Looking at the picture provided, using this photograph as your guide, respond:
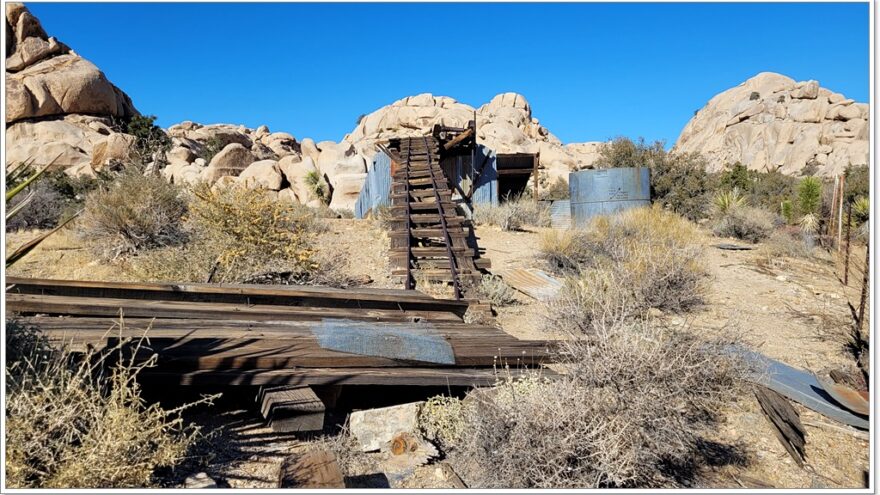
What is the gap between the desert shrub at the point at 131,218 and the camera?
986 cm

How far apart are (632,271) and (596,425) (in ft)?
17.6

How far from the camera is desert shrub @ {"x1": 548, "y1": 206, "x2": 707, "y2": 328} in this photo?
649cm

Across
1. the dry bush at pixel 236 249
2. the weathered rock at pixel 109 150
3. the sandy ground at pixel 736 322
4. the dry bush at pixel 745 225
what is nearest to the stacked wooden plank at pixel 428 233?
the sandy ground at pixel 736 322

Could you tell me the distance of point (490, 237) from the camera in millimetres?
14164

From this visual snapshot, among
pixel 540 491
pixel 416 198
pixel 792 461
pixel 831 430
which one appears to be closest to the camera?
pixel 540 491

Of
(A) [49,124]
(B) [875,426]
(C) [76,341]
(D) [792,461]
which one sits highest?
(A) [49,124]

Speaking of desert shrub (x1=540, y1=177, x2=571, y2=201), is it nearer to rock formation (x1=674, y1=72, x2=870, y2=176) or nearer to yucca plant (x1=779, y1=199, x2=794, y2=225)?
yucca plant (x1=779, y1=199, x2=794, y2=225)

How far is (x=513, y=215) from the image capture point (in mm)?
16172

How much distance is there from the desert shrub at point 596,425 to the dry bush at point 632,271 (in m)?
0.70

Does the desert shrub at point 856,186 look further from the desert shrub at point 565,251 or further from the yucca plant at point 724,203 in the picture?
the desert shrub at point 565,251

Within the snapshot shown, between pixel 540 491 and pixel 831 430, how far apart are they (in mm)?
3315

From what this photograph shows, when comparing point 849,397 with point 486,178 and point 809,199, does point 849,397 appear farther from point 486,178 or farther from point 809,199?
point 486,178

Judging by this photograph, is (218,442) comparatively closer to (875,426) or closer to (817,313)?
(875,426)

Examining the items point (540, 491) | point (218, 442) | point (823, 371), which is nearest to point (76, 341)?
point (218, 442)
